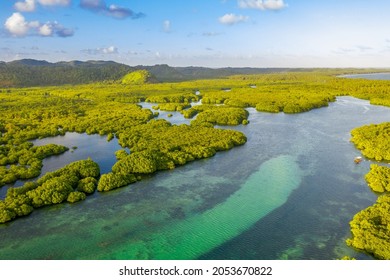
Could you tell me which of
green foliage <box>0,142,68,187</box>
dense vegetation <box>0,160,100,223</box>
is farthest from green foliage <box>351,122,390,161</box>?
green foliage <box>0,142,68,187</box>

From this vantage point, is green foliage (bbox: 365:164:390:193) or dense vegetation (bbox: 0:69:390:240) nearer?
dense vegetation (bbox: 0:69:390:240)

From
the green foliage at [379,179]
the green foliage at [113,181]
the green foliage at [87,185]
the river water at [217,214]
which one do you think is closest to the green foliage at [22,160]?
the river water at [217,214]

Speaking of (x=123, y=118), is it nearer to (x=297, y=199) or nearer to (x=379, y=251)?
(x=297, y=199)

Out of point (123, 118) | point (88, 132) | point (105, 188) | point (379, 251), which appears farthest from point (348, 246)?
point (123, 118)

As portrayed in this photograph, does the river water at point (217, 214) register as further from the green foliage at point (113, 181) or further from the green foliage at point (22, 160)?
the green foliage at point (22, 160)

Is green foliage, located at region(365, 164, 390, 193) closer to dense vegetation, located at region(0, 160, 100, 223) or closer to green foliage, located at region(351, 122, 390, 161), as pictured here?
green foliage, located at region(351, 122, 390, 161)
